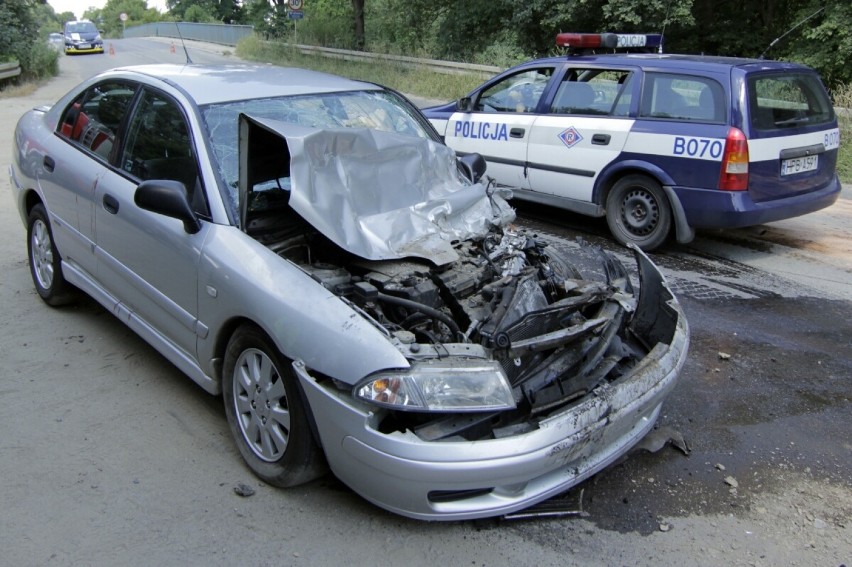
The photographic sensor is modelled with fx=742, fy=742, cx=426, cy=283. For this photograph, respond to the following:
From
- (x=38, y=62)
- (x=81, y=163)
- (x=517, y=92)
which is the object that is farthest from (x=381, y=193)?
(x=38, y=62)

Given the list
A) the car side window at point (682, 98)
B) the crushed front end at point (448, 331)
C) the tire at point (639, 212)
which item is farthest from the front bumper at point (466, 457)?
the car side window at point (682, 98)

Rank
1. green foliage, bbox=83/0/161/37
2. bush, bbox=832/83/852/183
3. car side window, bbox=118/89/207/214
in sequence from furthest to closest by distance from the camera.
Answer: green foliage, bbox=83/0/161/37 → bush, bbox=832/83/852/183 → car side window, bbox=118/89/207/214

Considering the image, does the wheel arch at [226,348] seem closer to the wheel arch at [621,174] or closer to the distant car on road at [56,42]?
the wheel arch at [621,174]

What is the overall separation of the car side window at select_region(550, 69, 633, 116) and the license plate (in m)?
1.49

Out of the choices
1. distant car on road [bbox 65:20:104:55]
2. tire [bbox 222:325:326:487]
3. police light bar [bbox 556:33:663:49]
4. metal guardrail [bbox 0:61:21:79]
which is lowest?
tire [bbox 222:325:326:487]

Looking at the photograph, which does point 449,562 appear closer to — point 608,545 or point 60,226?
point 608,545

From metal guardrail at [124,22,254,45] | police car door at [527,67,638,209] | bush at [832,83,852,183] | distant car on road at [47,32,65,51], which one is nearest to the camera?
police car door at [527,67,638,209]

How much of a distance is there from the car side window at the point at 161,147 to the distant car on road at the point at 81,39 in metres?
39.9

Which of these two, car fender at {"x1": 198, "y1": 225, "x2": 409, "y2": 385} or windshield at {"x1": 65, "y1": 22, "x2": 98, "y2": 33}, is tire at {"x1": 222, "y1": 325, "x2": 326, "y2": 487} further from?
windshield at {"x1": 65, "y1": 22, "x2": 98, "y2": 33}

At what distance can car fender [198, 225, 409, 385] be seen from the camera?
287 cm

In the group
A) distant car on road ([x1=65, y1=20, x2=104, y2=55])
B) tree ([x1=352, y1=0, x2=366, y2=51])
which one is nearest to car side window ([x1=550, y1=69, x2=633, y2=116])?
tree ([x1=352, y1=0, x2=366, y2=51])

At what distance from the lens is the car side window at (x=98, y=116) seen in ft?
14.6

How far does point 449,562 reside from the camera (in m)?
2.87

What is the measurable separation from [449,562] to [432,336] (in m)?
0.92
